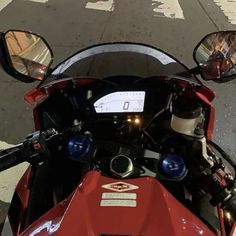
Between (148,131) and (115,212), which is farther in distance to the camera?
(148,131)

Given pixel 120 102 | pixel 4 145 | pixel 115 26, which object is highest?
pixel 120 102

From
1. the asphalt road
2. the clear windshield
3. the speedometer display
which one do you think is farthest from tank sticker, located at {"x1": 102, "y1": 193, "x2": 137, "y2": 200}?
the asphalt road

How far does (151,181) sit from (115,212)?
0.19 metres

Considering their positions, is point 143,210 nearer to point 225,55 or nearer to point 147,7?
point 225,55

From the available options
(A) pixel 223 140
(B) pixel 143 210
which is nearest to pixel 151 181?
(B) pixel 143 210

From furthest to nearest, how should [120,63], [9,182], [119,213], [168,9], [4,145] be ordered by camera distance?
[168,9], [4,145], [9,182], [120,63], [119,213]

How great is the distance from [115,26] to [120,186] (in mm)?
6276

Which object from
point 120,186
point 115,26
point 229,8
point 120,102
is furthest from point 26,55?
point 229,8

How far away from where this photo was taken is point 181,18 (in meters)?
8.25

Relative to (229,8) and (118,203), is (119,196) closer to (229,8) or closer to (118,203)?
(118,203)

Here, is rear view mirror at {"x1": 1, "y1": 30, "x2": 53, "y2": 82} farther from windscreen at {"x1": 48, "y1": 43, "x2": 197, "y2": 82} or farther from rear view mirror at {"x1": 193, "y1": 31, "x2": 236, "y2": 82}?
rear view mirror at {"x1": 193, "y1": 31, "x2": 236, "y2": 82}

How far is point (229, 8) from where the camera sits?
29.2 feet

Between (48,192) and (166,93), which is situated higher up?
(166,93)

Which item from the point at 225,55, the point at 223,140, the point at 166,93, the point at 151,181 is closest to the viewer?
the point at 151,181
